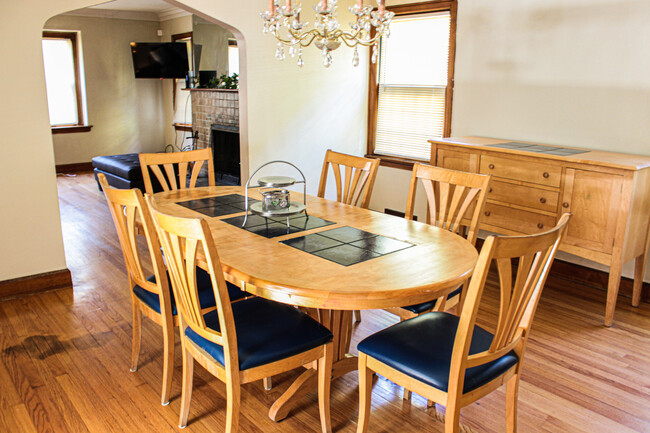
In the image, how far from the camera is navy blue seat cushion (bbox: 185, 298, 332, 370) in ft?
6.34

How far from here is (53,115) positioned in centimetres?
827

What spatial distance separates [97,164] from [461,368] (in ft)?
20.3

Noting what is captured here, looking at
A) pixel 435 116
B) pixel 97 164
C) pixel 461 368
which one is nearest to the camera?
pixel 461 368

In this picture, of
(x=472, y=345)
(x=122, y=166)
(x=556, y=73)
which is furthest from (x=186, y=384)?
(x=122, y=166)

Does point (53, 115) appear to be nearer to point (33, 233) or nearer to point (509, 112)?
point (33, 233)

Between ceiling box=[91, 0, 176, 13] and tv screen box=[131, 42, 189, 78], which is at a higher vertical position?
ceiling box=[91, 0, 176, 13]

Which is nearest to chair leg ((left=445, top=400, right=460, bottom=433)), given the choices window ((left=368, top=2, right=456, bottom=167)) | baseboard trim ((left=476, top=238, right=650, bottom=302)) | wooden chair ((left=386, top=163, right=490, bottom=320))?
wooden chair ((left=386, top=163, right=490, bottom=320))

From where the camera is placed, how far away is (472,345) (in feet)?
6.33

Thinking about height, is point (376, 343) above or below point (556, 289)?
above

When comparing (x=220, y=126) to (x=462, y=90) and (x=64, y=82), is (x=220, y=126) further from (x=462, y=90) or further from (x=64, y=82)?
(x=462, y=90)

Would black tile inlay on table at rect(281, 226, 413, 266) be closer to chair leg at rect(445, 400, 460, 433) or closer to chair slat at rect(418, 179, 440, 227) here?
chair slat at rect(418, 179, 440, 227)

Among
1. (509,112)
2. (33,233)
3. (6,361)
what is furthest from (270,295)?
(509,112)

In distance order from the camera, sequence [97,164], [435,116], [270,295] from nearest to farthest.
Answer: [270,295]
[435,116]
[97,164]

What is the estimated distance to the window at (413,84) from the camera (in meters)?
4.65
